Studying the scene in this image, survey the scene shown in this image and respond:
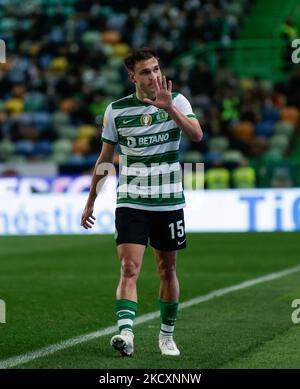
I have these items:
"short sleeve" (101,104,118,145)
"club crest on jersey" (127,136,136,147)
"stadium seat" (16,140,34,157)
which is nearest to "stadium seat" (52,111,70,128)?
"stadium seat" (16,140,34,157)

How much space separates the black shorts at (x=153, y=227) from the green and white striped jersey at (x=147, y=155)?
5cm

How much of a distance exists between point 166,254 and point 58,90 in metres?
21.4

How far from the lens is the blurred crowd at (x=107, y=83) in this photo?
25.6 meters

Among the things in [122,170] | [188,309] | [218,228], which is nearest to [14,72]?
[218,228]

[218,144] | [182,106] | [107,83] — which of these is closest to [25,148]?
[107,83]

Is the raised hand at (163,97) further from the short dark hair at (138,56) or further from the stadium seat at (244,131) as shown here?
the stadium seat at (244,131)

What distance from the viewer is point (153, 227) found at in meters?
8.06

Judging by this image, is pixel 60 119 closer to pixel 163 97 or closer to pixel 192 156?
pixel 192 156

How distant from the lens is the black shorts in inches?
312

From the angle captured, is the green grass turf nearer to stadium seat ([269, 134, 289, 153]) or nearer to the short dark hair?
the short dark hair

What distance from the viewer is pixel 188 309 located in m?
10.8

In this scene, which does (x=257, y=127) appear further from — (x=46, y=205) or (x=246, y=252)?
(x=246, y=252)

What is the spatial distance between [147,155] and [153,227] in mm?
527

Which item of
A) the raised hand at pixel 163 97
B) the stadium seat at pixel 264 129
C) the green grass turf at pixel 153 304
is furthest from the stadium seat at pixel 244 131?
the raised hand at pixel 163 97
